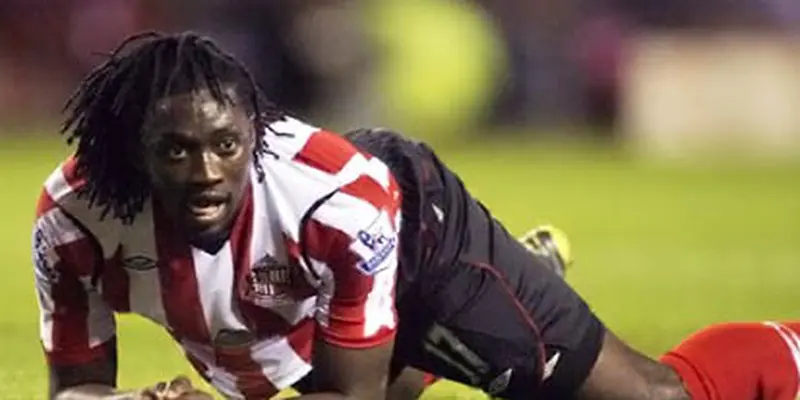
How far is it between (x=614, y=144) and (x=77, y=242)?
16.0m

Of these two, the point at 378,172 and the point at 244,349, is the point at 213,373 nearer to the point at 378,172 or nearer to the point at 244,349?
the point at 244,349

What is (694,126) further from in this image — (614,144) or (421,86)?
(421,86)

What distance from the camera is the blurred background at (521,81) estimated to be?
18.4 metres

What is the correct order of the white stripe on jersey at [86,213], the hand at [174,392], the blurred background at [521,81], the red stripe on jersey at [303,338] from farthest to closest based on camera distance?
the blurred background at [521,81], the red stripe on jersey at [303,338], the white stripe on jersey at [86,213], the hand at [174,392]

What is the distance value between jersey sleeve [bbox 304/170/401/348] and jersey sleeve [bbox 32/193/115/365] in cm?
55

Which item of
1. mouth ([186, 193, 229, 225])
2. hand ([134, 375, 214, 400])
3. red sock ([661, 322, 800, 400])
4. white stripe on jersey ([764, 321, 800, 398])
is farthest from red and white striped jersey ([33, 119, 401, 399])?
white stripe on jersey ([764, 321, 800, 398])

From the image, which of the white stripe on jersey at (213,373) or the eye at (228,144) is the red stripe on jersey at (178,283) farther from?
the eye at (228,144)

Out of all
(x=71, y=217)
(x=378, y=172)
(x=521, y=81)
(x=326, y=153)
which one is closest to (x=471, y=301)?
(x=378, y=172)

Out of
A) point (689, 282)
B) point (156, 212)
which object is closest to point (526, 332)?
point (156, 212)

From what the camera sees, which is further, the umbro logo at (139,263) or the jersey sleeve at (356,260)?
the umbro logo at (139,263)

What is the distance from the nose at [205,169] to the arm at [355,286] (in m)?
0.33

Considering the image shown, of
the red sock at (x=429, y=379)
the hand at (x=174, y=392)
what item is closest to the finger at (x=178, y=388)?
the hand at (x=174, y=392)

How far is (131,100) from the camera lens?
540cm

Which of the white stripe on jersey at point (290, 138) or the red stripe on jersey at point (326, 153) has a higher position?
the white stripe on jersey at point (290, 138)
